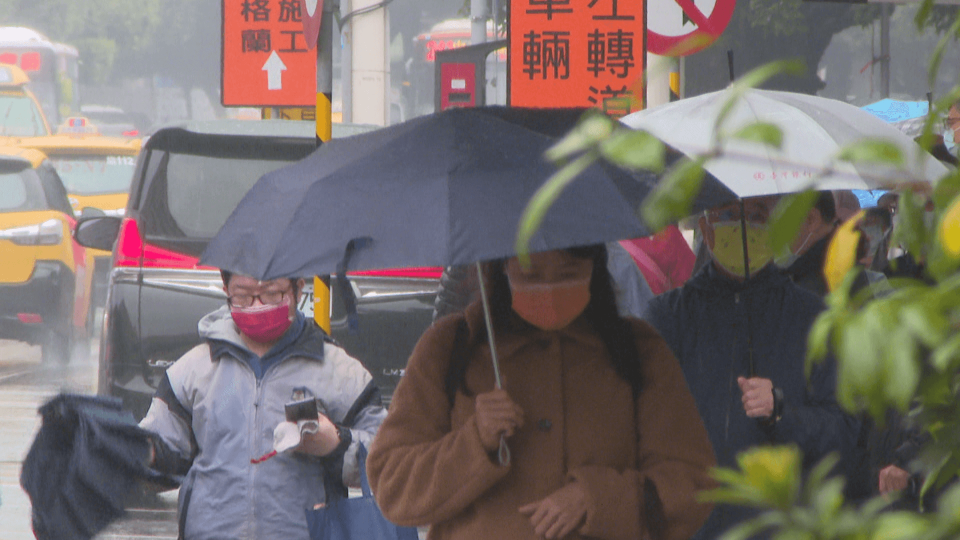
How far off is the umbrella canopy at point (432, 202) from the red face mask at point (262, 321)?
102cm

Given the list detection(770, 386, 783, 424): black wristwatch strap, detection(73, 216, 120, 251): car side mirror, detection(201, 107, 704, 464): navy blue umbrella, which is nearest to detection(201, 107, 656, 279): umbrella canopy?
detection(201, 107, 704, 464): navy blue umbrella

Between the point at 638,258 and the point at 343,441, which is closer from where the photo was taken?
the point at 343,441

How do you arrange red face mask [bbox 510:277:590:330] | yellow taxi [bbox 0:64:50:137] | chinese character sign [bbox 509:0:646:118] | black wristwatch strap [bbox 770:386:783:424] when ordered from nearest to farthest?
1. red face mask [bbox 510:277:590:330]
2. black wristwatch strap [bbox 770:386:783:424]
3. chinese character sign [bbox 509:0:646:118]
4. yellow taxi [bbox 0:64:50:137]

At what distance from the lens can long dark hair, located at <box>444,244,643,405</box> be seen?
285 cm

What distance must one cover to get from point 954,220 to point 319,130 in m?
4.56

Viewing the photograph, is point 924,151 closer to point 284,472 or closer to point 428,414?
point 428,414

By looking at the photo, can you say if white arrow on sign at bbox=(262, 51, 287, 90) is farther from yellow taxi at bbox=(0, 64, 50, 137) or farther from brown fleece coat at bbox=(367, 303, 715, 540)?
yellow taxi at bbox=(0, 64, 50, 137)

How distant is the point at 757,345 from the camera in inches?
142

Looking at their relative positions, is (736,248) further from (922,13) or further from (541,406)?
(922,13)

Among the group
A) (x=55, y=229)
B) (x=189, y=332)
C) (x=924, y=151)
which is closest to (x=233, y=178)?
(x=189, y=332)

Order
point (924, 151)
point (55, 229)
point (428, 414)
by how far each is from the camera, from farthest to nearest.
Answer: point (55, 229)
point (428, 414)
point (924, 151)

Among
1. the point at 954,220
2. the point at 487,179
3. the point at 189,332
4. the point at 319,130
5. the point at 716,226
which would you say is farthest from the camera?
the point at 189,332

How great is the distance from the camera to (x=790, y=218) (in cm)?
110

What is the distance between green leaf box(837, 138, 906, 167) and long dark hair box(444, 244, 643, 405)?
181 centimetres
